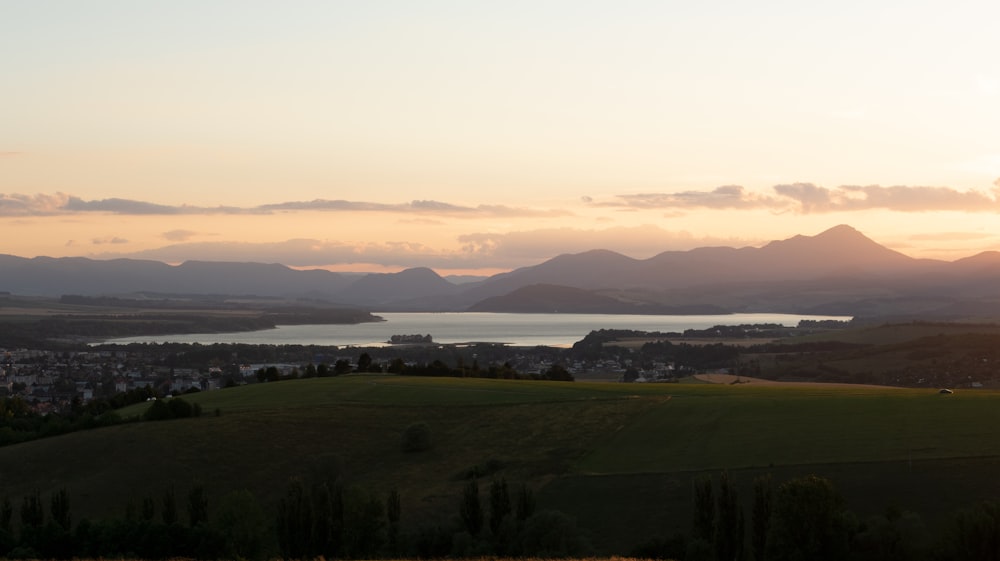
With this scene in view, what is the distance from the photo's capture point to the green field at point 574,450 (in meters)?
39.8

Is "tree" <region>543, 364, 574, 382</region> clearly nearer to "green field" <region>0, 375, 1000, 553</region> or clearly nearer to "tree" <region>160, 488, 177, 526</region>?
"green field" <region>0, 375, 1000, 553</region>

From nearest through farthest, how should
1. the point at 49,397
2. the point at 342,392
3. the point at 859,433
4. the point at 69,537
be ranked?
the point at 69,537, the point at 859,433, the point at 342,392, the point at 49,397

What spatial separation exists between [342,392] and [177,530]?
36.7 metres

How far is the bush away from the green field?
68cm

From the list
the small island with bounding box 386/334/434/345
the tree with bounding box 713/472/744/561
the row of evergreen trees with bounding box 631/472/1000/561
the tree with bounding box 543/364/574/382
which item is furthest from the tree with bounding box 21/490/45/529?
the small island with bounding box 386/334/434/345

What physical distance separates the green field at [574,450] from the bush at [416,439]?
685 mm

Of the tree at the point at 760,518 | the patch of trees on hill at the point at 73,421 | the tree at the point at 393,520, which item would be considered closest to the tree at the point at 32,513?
the tree at the point at 393,520

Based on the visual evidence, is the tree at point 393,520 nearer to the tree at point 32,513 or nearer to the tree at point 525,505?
the tree at point 525,505

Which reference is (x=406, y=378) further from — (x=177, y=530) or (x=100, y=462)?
(x=177, y=530)

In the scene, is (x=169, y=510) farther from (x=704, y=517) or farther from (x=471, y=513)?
(x=704, y=517)

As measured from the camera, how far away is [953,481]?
1505 inches

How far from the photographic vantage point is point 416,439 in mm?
53688

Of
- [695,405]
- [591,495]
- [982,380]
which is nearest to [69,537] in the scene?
[591,495]

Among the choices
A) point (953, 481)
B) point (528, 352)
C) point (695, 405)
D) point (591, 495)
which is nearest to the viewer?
point (953, 481)
